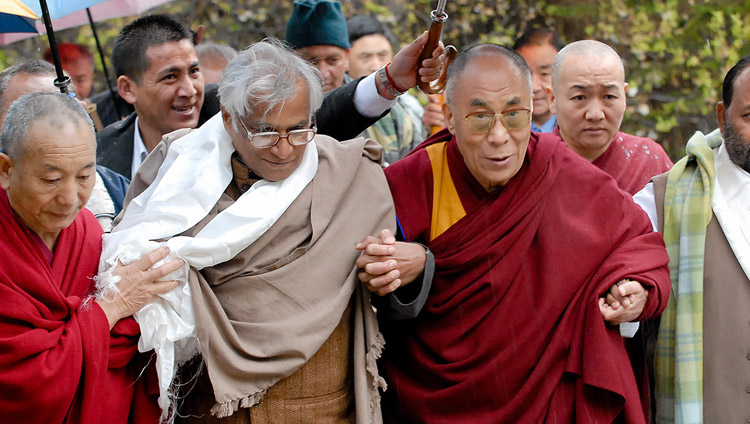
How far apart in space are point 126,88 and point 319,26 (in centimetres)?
123

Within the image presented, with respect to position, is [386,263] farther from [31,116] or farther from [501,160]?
[31,116]

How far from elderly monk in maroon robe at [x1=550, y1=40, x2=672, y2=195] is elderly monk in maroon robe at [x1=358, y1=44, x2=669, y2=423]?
0.73m

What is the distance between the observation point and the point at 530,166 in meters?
3.16

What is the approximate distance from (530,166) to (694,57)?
19.9 ft

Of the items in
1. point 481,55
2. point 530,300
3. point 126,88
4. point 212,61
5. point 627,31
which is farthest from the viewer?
point 627,31

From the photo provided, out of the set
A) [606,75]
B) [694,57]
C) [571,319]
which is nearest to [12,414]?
[571,319]

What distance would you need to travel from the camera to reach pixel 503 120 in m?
3.10

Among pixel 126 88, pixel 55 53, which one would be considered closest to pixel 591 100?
pixel 126 88

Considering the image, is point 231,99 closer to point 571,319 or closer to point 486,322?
point 486,322

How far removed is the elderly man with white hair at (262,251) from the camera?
9.02ft

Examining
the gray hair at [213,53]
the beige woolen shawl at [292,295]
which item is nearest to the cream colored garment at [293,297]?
the beige woolen shawl at [292,295]

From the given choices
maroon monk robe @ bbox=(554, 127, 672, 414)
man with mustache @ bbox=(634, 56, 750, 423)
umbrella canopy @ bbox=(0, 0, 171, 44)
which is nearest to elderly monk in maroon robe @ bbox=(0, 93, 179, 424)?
man with mustache @ bbox=(634, 56, 750, 423)

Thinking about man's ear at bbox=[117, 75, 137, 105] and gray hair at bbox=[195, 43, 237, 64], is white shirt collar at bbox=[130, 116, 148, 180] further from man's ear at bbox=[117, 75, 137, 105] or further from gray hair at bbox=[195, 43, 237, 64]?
gray hair at bbox=[195, 43, 237, 64]

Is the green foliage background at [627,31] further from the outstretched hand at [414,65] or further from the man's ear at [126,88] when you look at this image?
the outstretched hand at [414,65]
